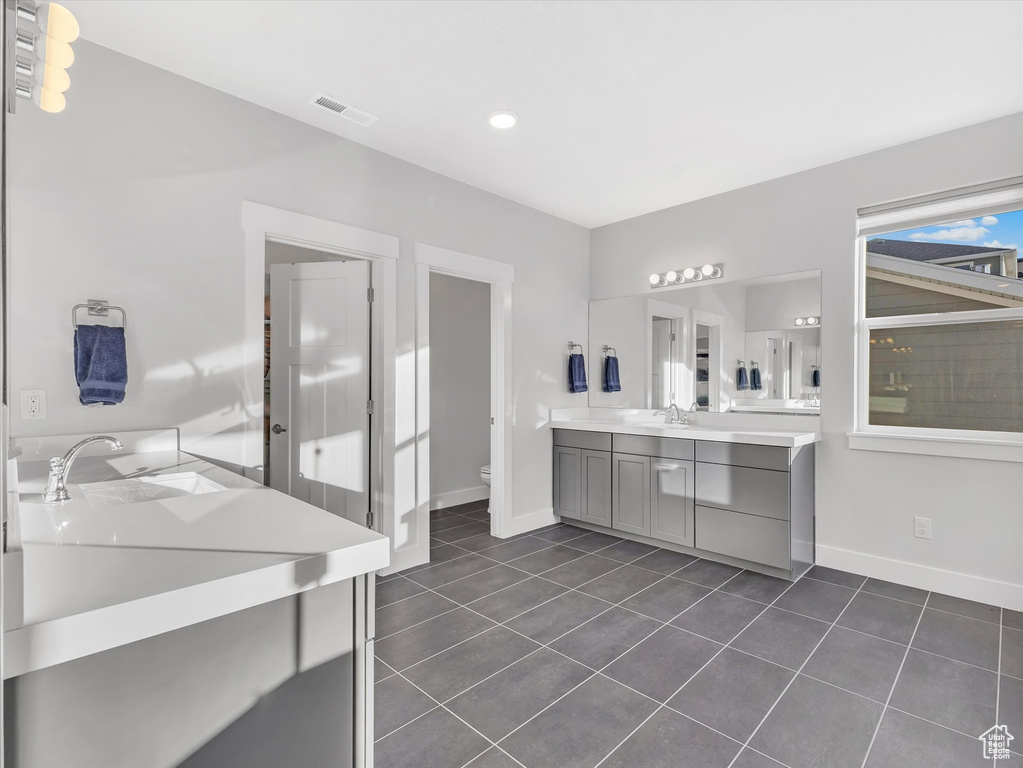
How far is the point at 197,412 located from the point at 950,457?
3940mm

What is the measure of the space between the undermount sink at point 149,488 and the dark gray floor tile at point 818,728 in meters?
1.94

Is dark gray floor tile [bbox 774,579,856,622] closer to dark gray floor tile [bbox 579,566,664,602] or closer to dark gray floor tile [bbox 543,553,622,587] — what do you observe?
dark gray floor tile [bbox 579,566,664,602]

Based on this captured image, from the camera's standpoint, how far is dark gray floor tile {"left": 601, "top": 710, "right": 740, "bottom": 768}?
166 centimetres

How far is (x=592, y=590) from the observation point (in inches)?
118

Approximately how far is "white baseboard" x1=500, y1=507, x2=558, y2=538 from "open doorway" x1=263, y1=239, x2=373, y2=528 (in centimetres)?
116

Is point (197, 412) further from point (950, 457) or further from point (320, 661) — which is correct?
point (950, 457)

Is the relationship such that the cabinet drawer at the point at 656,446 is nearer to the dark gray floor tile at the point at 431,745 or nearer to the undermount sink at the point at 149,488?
the dark gray floor tile at the point at 431,745

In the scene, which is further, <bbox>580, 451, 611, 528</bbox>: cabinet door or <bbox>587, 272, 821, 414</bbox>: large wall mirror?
<bbox>580, 451, 611, 528</bbox>: cabinet door

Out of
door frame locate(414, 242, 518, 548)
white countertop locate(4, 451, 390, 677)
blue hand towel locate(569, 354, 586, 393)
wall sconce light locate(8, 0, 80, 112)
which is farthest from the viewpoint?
blue hand towel locate(569, 354, 586, 393)

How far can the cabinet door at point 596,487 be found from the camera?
4051mm

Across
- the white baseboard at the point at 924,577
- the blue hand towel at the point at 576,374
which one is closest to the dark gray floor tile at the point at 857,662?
the white baseboard at the point at 924,577

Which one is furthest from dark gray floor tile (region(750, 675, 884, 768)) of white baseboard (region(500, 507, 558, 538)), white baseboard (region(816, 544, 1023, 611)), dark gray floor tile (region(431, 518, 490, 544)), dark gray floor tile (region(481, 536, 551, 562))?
dark gray floor tile (region(431, 518, 490, 544))

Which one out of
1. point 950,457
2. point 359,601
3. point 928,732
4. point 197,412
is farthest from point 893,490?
point 197,412

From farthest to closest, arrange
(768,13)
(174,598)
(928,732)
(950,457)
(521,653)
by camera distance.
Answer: (950,457) → (521,653) → (768,13) → (928,732) → (174,598)
